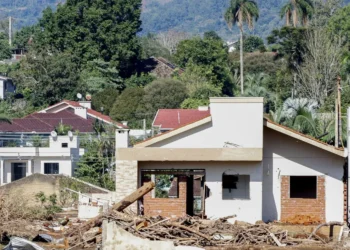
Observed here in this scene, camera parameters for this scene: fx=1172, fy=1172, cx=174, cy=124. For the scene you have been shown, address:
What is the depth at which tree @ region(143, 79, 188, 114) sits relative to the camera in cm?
8644

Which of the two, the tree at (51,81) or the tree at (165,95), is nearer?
the tree at (165,95)

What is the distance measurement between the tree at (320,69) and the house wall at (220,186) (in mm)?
33227

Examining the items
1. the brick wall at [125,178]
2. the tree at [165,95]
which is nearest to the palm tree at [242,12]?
the tree at [165,95]

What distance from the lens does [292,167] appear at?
39.5 meters

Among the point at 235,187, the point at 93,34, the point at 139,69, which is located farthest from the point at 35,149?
the point at 139,69

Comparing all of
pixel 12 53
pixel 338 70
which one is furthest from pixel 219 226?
pixel 12 53

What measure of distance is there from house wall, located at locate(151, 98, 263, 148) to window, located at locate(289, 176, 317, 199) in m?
2.35

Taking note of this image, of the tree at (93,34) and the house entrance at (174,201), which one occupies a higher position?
the tree at (93,34)

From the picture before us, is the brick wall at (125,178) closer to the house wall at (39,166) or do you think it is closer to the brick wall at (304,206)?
the brick wall at (304,206)

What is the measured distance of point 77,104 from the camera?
80875mm

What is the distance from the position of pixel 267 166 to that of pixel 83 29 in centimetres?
6475

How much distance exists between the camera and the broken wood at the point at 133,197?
35.6 metres

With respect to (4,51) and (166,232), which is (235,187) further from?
(4,51)

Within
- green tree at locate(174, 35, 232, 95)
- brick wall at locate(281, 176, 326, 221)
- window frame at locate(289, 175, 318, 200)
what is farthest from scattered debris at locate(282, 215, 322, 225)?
green tree at locate(174, 35, 232, 95)
